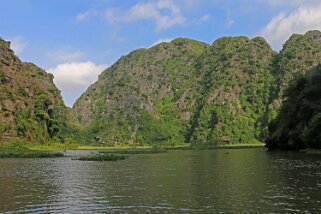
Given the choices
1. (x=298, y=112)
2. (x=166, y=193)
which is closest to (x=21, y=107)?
(x=298, y=112)

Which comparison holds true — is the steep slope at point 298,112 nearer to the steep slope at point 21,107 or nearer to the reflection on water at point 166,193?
the reflection on water at point 166,193

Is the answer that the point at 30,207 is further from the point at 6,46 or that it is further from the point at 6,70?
the point at 6,46

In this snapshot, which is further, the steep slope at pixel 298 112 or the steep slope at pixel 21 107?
the steep slope at pixel 21 107

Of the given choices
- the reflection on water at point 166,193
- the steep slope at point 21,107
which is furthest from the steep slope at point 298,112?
→ the steep slope at point 21,107

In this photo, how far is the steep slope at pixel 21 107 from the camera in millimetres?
151500

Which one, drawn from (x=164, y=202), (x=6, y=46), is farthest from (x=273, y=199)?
(x=6, y=46)

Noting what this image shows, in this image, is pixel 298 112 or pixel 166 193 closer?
pixel 166 193

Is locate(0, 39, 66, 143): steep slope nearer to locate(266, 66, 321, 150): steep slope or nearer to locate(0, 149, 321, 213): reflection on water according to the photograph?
locate(266, 66, 321, 150): steep slope

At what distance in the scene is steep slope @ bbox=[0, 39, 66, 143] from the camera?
152 m

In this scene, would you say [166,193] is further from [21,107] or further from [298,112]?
[21,107]

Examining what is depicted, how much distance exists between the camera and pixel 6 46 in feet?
603

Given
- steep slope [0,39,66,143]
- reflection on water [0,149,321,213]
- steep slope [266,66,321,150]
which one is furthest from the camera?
steep slope [0,39,66,143]

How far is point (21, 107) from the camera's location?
165m

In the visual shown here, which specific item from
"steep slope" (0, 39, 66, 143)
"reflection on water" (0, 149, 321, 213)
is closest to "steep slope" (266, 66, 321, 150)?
"reflection on water" (0, 149, 321, 213)
